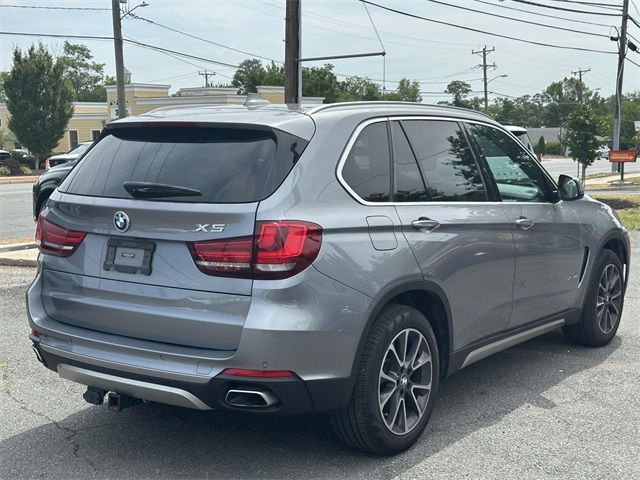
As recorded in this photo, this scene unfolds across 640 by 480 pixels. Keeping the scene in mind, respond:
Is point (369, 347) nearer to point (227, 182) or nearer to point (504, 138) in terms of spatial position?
point (227, 182)

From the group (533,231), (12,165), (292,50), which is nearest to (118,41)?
(292,50)

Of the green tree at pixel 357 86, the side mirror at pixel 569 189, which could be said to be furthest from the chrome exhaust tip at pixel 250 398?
the green tree at pixel 357 86

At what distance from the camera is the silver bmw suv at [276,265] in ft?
10.9

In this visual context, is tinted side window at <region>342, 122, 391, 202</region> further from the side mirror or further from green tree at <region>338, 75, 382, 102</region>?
green tree at <region>338, 75, 382, 102</region>

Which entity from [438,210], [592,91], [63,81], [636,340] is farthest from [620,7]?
[592,91]

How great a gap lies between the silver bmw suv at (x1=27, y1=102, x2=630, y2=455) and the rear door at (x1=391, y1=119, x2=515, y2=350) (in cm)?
1

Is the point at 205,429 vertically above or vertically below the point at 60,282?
below

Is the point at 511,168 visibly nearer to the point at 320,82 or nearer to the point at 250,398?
the point at 250,398

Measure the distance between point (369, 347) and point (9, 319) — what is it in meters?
4.47

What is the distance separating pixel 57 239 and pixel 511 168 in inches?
118

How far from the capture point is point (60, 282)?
382 centimetres

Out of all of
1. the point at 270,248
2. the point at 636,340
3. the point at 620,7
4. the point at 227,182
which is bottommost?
the point at 636,340

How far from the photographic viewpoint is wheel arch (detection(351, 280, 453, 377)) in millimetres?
3557

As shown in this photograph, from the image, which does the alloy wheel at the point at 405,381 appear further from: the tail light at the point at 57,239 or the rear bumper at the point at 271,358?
the tail light at the point at 57,239
